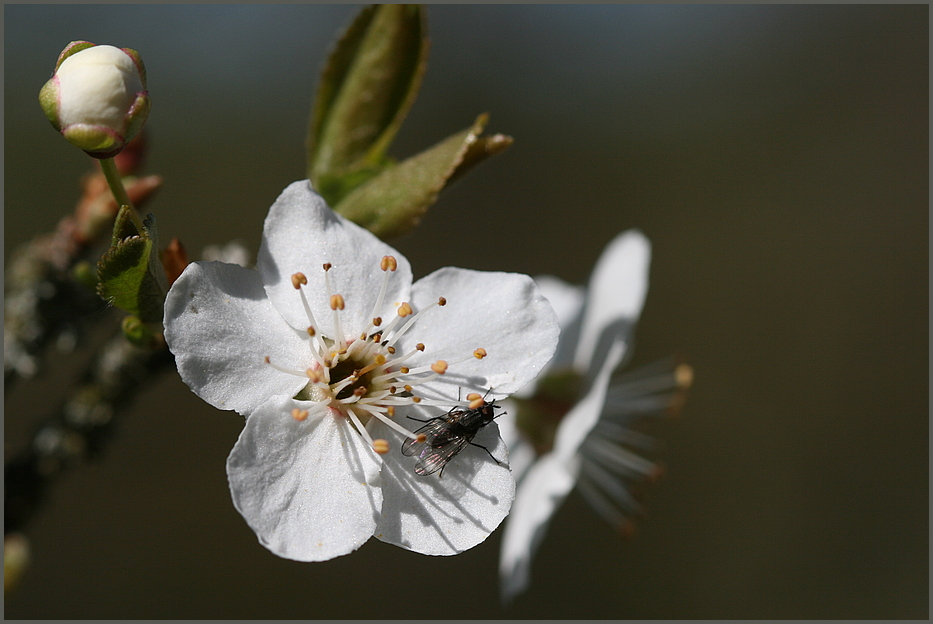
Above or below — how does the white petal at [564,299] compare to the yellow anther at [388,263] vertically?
below

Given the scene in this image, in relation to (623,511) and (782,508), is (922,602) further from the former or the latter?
(623,511)

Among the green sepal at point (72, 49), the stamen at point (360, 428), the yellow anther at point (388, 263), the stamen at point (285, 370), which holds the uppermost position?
the green sepal at point (72, 49)

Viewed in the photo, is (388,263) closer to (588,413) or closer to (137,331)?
(137,331)

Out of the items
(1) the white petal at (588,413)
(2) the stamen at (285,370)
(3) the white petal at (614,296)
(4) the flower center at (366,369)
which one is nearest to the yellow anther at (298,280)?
(4) the flower center at (366,369)

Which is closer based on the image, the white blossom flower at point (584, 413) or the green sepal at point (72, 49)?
the green sepal at point (72, 49)

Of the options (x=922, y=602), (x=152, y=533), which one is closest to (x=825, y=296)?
(x=922, y=602)

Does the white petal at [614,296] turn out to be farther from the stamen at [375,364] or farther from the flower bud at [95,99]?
the flower bud at [95,99]

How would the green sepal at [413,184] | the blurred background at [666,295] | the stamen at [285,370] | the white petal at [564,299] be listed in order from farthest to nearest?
1. the blurred background at [666,295]
2. the white petal at [564,299]
3. the green sepal at [413,184]
4. the stamen at [285,370]

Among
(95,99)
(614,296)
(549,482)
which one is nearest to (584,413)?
(549,482)
